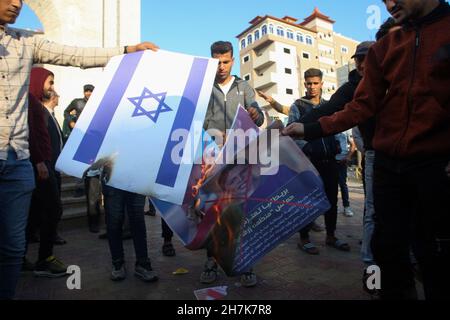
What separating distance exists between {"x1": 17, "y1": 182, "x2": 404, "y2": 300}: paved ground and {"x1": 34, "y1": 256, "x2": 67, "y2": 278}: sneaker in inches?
2.7

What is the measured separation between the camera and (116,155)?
161 cm

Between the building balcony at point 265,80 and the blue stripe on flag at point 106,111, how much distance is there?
3762cm

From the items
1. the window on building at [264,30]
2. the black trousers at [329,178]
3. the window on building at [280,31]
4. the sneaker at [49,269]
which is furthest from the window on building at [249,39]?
the sneaker at [49,269]

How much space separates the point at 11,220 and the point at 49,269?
4.05ft

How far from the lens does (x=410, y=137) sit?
1.43 metres

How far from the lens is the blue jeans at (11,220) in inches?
66.9

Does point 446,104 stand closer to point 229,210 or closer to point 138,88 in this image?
point 229,210

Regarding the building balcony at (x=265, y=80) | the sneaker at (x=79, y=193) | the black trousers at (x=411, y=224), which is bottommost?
the sneaker at (x=79, y=193)

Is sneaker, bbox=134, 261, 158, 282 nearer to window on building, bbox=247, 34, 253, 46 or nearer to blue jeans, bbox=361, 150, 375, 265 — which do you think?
blue jeans, bbox=361, 150, 375, 265

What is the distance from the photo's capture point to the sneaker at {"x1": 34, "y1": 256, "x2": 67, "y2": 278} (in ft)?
8.77

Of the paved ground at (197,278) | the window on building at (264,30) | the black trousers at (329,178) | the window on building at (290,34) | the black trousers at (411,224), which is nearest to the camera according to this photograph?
the black trousers at (411,224)

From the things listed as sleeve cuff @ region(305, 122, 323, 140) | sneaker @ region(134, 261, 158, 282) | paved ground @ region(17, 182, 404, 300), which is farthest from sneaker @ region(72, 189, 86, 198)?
sleeve cuff @ region(305, 122, 323, 140)

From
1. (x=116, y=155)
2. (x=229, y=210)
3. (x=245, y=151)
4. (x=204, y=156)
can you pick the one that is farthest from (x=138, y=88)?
(x=229, y=210)

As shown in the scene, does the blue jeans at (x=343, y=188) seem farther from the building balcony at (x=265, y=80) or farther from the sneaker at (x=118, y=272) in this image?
the building balcony at (x=265, y=80)
